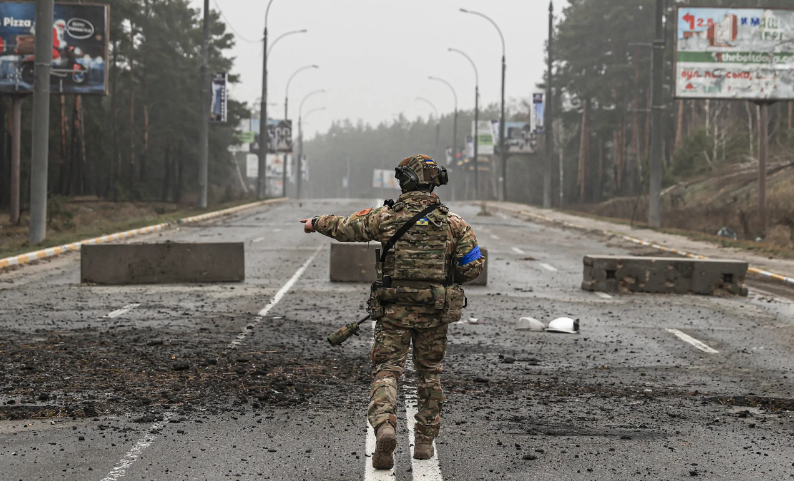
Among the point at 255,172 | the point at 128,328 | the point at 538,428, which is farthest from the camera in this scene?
the point at 255,172

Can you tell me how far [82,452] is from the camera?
6.23m

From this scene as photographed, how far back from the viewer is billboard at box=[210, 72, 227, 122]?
5150 centimetres

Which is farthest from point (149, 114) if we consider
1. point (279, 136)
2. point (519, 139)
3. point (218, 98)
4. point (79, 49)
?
point (79, 49)

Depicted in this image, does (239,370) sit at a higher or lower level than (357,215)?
lower

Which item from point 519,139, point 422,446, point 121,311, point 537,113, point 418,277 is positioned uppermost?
point 537,113

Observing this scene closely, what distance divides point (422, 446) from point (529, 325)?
6695 millimetres

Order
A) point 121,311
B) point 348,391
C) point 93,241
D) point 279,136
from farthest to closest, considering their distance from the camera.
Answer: point 279,136
point 93,241
point 121,311
point 348,391

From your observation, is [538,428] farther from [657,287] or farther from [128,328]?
[657,287]

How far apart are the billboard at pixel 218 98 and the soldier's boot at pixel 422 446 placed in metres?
46.6

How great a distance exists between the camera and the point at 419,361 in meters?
6.17

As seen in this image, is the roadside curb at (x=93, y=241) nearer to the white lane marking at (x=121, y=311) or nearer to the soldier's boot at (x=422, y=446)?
the white lane marking at (x=121, y=311)

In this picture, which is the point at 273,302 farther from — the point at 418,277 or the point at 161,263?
the point at 418,277

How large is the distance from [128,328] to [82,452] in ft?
18.7

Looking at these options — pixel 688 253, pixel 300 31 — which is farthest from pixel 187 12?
pixel 688 253
